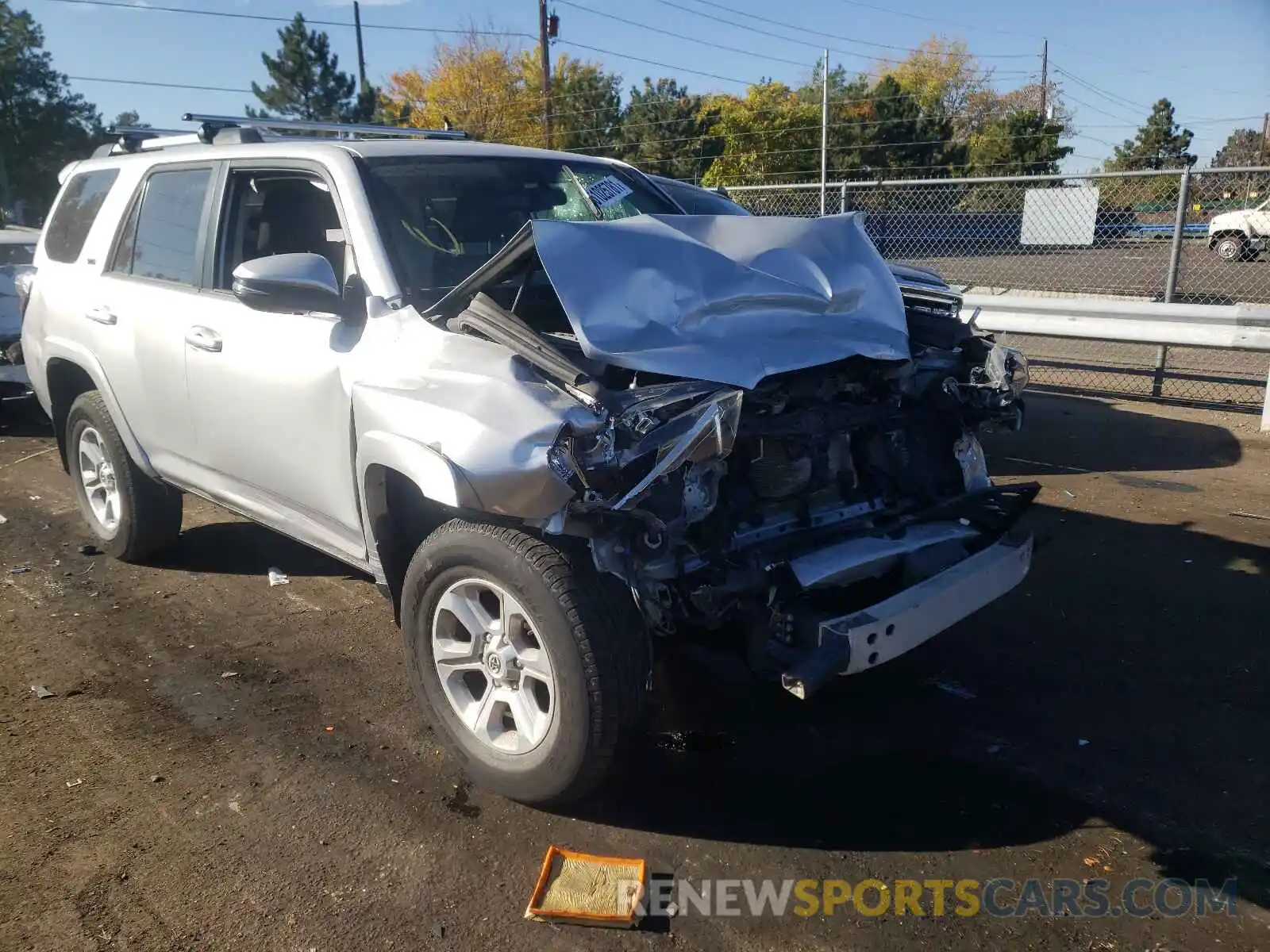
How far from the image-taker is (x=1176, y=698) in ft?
12.8

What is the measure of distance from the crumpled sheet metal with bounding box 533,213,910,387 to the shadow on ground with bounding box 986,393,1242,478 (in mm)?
3631

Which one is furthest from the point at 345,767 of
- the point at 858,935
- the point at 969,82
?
the point at 969,82

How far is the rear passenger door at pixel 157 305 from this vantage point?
4.52 metres

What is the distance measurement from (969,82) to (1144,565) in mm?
68499

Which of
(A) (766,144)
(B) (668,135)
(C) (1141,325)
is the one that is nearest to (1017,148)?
(A) (766,144)

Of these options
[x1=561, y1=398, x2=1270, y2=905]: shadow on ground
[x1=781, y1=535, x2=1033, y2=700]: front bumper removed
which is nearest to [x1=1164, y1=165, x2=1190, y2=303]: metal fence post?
[x1=561, y1=398, x2=1270, y2=905]: shadow on ground

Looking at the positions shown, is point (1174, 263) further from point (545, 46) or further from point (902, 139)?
point (902, 139)

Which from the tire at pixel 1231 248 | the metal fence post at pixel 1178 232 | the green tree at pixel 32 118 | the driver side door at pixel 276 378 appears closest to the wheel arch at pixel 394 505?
the driver side door at pixel 276 378

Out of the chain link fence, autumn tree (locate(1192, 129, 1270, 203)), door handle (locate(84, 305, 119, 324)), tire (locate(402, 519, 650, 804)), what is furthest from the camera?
autumn tree (locate(1192, 129, 1270, 203))

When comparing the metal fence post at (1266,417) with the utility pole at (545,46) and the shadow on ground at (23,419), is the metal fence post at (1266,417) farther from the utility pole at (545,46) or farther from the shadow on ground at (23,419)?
the utility pole at (545,46)

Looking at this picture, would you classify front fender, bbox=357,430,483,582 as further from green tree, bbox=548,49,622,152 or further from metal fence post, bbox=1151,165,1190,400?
green tree, bbox=548,49,622,152

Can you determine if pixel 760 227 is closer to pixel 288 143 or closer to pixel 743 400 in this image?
pixel 743 400

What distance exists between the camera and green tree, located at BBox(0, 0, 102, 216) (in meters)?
47.0

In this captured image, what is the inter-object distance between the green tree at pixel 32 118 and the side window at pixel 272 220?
4984 cm
